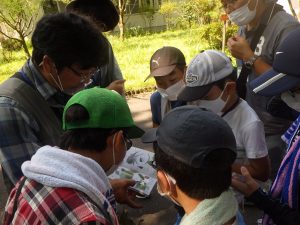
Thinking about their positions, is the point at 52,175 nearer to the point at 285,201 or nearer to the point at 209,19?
the point at 285,201

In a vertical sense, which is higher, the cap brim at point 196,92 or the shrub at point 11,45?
the cap brim at point 196,92

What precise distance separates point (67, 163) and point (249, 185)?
85 cm

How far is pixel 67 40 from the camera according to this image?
1501mm

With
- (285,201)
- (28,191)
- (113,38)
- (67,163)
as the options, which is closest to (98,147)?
(67,163)

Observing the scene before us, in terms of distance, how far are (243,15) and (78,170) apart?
2.01 m

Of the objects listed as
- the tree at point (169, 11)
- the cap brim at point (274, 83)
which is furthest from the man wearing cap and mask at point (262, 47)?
the tree at point (169, 11)

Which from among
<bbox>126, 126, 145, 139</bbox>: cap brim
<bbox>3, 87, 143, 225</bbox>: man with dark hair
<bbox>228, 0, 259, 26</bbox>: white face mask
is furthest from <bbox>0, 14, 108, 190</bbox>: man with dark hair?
<bbox>228, 0, 259, 26</bbox>: white face mask

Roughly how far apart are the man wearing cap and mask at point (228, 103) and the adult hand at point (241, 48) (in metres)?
0.49

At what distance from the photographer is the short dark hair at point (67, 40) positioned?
1498 mm

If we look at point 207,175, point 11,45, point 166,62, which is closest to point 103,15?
point 166,62

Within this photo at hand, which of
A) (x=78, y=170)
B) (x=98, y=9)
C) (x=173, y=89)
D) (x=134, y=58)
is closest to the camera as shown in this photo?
(x=78, y=170)

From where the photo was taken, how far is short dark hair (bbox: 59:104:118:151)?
1.24m

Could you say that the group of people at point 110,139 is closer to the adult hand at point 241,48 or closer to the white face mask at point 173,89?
the adult hand at point 241,48

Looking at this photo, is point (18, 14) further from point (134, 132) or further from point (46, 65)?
point (134, 132)
